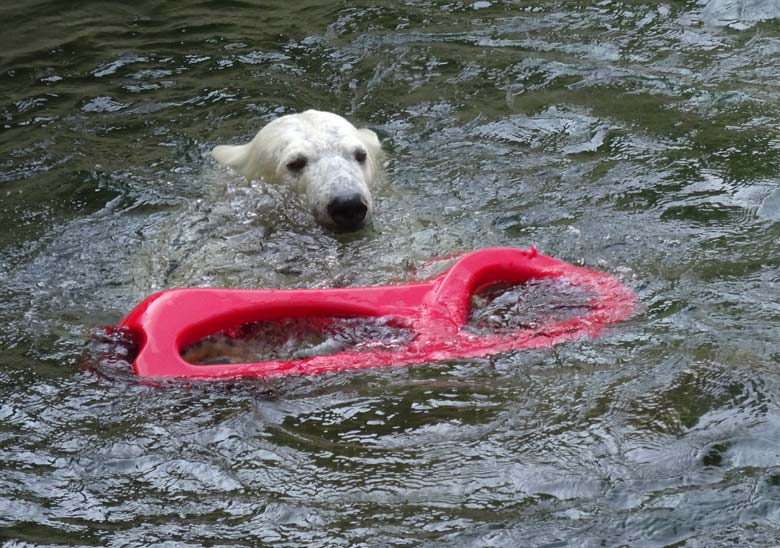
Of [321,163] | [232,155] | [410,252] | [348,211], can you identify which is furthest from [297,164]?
[410,252]

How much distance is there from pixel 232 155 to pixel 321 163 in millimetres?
837

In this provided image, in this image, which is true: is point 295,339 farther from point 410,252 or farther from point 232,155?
point 232,155

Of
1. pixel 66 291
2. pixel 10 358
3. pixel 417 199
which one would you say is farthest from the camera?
pixel 417 199

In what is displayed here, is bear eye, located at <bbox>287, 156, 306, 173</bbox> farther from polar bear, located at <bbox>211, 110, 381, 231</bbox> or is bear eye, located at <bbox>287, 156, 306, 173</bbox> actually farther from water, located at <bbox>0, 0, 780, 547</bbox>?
water, located at <bbox>0, 0, 780, 547</bbox>

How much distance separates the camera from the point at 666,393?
3.31m

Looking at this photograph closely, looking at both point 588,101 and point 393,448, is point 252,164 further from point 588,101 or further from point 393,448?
point 393,448

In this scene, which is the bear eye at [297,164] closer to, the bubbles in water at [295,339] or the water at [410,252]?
the water at [410,252]

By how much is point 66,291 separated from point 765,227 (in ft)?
9.76

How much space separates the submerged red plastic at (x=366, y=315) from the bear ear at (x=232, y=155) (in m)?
2.18

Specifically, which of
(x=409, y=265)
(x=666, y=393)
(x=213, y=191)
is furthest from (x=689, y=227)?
(x=213, y=191)

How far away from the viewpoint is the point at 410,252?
15.9 ft

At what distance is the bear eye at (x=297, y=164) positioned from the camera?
543 cm

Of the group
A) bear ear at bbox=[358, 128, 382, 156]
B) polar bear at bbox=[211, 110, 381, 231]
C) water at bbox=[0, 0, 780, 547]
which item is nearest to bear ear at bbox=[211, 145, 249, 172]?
polar bear at bbox=[211, 110, 381, 231]

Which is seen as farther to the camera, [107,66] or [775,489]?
[107,66]
